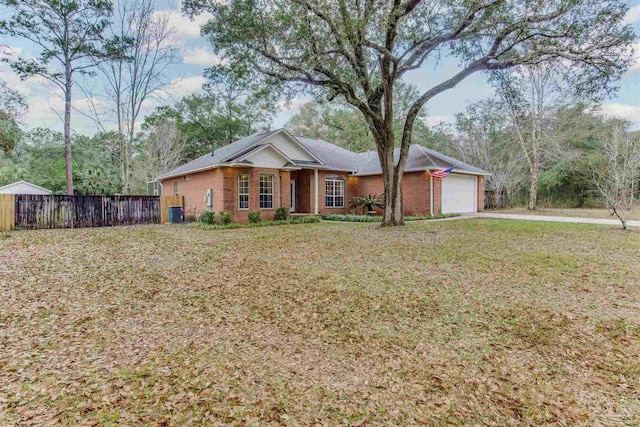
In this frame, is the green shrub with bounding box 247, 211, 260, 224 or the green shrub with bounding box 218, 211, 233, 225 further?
the green shrub with bounding box 247, 211, 260, 224

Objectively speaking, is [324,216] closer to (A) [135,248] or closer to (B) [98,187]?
(A) [135,248]

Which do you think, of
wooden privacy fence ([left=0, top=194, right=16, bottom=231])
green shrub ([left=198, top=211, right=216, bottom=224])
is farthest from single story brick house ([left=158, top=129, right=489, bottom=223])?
wooden privacy fence ([left=0, top=194, right=16, bottom=231])

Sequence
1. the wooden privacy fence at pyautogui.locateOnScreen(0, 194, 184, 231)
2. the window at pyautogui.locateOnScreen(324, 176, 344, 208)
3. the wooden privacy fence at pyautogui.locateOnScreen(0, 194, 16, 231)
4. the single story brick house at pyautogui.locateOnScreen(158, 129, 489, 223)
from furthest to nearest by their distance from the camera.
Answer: the window at pyautogui.locateOnScreen(324, 176, 344, 208) → the single story brick house at pyautogui.locateOnScreen(158, 129, 489, 223) → the wooden privacy fence at pyautogui.locateOnScreen(0, 194, 184, 231) → the wooden privacy fence at pyautogui.locateOnScreen(0, 194, 16, 231)

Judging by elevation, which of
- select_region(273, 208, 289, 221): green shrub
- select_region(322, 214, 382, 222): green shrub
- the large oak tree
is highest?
the large oak tree

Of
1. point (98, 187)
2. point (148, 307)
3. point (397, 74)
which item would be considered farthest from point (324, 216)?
point (98, 187)

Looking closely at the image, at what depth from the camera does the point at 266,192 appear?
16.7 m

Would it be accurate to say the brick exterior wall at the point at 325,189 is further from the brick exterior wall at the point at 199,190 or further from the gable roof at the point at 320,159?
the brick exterior wall at the point at 199,190

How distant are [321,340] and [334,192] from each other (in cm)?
1680

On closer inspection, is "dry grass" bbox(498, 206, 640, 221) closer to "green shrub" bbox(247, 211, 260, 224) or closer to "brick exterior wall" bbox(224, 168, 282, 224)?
"brick exterior wall" bbox(224, 168, 282, 224)

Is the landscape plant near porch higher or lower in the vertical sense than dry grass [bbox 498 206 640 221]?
higher

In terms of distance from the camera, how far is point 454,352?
11.6ft

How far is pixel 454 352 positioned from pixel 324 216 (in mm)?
14906

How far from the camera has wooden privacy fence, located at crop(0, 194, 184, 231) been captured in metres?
13.4

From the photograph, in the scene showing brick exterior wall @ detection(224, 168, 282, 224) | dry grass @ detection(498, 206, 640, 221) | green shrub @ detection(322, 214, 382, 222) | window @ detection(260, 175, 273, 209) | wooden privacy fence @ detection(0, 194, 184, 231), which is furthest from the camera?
dry grass @ detection(498, 206, 640, 221)
